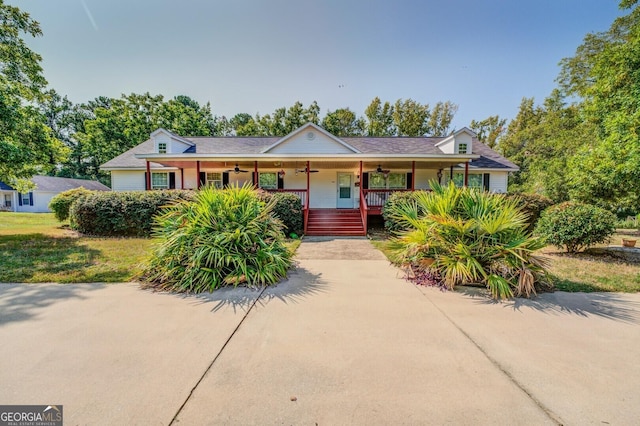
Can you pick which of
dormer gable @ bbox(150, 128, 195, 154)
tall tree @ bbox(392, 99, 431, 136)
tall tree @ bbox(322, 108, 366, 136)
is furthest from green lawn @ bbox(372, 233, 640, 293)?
tall tree @ bbox(322, 108, 366, 136)

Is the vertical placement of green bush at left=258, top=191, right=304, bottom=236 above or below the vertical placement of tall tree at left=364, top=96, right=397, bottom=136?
below

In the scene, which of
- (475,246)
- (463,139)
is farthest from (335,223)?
(463,139)

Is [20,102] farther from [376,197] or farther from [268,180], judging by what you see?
[376,197]

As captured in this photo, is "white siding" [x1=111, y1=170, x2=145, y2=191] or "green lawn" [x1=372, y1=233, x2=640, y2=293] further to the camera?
"white siding" [x1=111, y1=170, x2=145, y2=191]

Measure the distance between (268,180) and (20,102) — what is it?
1005cm

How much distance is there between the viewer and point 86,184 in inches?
1316

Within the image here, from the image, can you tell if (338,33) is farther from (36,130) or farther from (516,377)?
(516,377)

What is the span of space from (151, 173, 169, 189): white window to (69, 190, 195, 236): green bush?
5.66m

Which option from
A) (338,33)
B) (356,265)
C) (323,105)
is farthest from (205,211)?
(323,105)

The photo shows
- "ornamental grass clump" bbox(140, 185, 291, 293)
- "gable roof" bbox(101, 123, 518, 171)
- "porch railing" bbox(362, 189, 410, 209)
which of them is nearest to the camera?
"ornamental grass clump" bbox(140, 185, 291, 293)

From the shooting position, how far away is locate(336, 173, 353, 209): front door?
15336 mm

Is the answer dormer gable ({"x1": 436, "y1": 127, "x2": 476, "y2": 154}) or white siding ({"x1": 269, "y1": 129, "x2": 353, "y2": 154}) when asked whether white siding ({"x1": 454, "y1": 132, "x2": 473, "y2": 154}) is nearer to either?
dormer gable ({"x1": 436, "y1": 127, "x2": 476, "y2": 154})

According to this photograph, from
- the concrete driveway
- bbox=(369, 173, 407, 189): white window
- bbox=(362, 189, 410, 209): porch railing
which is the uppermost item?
bbox=(369, 173, 407, 189): white window

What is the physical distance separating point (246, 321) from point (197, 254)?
6.02ft
